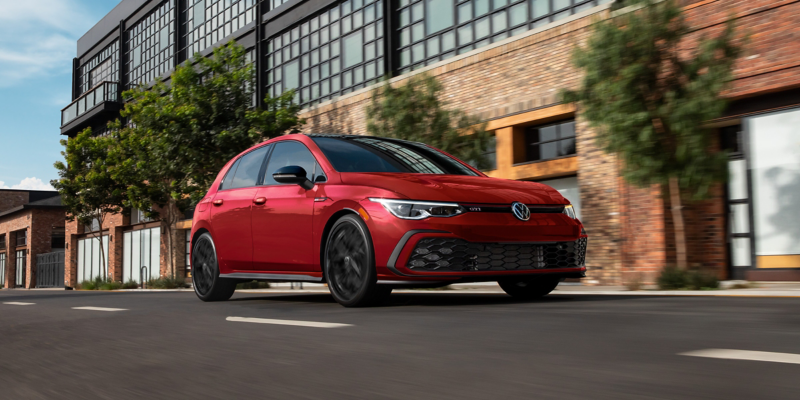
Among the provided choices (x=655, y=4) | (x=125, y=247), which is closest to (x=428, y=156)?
(x=655, y=4)

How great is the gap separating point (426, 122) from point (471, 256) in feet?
31.0

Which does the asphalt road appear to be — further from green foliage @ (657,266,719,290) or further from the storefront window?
the storefront window

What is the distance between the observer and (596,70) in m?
11.2

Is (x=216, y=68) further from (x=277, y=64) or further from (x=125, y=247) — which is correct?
(x=125, y=247)

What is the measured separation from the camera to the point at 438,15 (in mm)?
20938

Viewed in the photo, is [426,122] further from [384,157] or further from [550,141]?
[384,157]

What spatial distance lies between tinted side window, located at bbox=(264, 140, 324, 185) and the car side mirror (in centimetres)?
13

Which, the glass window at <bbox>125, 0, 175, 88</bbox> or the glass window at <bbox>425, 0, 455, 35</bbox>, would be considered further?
the glass window at <bbox>125, 0, 175, 88</bbox>

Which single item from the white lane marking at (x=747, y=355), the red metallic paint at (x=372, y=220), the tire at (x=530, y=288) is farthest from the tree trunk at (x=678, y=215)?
the white lane marking at (x=747, y=355)

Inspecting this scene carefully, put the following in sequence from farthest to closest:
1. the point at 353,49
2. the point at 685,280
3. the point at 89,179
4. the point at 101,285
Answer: the point at 89,179
the point at 101,285
the point at 353,49
the point at 685,280

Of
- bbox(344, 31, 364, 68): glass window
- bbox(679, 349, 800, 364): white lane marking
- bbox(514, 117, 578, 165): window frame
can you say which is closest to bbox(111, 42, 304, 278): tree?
bbox(344, 31, 364, 68): glass window

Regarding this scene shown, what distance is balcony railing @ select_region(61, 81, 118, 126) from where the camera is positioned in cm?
4494

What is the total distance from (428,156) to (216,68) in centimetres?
1559

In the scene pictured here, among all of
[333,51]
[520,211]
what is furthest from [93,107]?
[520,211]
